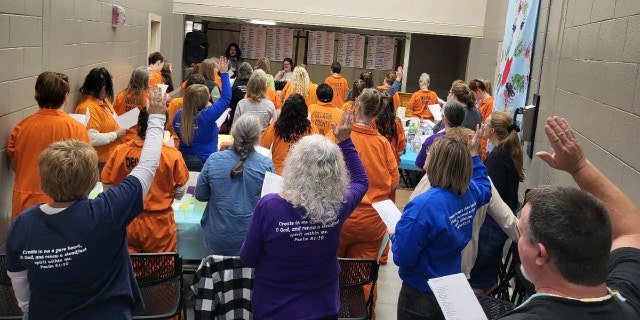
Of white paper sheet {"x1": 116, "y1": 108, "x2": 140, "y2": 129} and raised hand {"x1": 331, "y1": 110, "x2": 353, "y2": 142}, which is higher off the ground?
raised hand {"x1": 331, "y1": 110, "x2": 353, "y2": 142}

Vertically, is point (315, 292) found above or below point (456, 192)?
below

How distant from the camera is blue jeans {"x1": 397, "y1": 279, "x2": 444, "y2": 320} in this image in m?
2.93

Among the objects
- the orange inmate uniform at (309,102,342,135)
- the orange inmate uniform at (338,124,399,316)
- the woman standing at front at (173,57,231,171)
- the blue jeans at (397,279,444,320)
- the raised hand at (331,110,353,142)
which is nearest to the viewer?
the blue jeans at (397,279,444,320)

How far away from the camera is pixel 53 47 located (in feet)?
15.9

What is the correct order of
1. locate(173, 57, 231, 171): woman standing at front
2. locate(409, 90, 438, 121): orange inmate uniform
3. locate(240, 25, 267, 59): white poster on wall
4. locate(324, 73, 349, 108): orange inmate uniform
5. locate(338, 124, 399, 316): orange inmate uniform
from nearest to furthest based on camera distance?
locate(338, 124, 399, 316): orange inmate uniform, locate(173, 57, 231, 171): woman standing at front, locate(409, 90, 438, 121): orange inmate uniform, locate(324, 73, 349, 108): orange inmate uniform, locate(240, 25, 267, 59): white poster on wall

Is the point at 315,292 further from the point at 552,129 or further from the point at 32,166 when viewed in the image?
the point at 32,166

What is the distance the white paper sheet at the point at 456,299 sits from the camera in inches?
86.0

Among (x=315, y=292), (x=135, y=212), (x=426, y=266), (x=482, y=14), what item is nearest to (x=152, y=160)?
(x=135, y=212)

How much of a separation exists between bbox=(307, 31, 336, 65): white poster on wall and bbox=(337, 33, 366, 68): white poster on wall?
0.20m

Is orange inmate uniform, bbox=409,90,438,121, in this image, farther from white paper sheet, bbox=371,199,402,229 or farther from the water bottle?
white paper sheet, bbox=371,199,402,229

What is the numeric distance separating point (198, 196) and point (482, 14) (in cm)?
949

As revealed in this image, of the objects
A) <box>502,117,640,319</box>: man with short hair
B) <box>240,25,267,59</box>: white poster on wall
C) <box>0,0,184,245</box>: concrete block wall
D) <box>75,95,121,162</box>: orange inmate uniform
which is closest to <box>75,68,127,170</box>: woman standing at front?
<box>75,95,121,162</box>: orange inmate uniform

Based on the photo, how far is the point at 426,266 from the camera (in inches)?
113

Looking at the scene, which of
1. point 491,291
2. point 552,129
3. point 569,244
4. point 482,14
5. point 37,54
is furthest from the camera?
point 482,14
